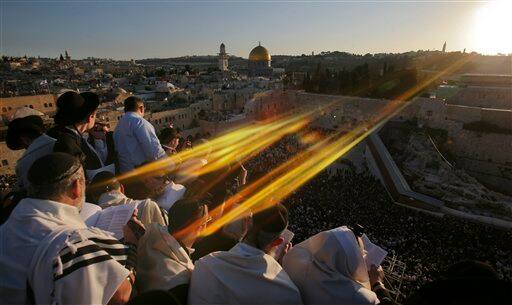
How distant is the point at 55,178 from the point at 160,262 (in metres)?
0.90

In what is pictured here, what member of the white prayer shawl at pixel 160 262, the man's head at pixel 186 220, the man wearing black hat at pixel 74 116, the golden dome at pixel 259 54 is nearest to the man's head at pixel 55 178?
the white prayer shawl at pixel 160 262

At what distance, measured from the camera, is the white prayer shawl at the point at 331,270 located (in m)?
2.25

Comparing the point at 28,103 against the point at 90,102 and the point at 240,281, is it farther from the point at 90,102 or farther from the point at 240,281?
the point at 240,281

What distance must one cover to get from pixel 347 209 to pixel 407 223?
6.89 feet

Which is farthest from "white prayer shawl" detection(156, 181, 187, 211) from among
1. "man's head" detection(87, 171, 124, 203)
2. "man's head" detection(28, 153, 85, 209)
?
"man's head" detection(28, 153, 85, 209)

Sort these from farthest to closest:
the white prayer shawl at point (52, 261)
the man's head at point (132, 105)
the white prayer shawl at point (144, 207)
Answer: the man's head at point (132, 105), the white prayer shawl at point (144, 207), the white prayer shawl at point (52, 261)

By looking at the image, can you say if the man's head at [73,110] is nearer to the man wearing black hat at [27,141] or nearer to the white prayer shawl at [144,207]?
the man wearing black hat at [27,141]

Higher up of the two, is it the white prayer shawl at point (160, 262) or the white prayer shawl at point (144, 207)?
the white prayer shawl at point (144, 207)

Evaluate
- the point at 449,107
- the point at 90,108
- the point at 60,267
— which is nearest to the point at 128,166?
the point at 90,108

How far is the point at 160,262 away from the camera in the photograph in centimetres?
218

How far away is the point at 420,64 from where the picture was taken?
4353 centimetres

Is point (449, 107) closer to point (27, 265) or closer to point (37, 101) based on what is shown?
point (27, 265)

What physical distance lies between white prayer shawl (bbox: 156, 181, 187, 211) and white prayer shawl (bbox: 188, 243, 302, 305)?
5.15ft

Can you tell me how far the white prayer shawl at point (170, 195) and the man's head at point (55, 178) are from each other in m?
1.82
